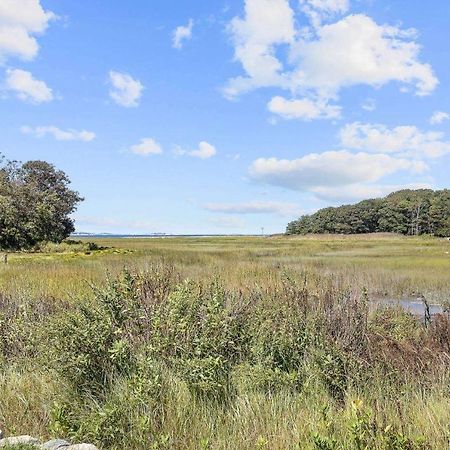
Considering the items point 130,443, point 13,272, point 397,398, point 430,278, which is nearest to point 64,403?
point 130,443

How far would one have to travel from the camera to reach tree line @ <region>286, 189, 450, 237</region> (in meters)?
114

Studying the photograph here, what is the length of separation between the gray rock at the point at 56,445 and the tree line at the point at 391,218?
108 meters

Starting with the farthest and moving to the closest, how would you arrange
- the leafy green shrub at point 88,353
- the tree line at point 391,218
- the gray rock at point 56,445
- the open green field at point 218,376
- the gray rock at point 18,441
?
1. the tree line at point 391,218
2. the leafy green shrub at point 88,353
3. the open green field at point 218,376
4. the gray rock at point 56,445
5. the gray rock at point 18,441

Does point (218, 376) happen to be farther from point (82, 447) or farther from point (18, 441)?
point (18, 441)

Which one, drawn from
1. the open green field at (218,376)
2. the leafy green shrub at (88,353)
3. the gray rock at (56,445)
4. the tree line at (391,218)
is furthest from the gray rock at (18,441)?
the tree line at (391,218)

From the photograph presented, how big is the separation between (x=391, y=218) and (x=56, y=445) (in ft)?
423

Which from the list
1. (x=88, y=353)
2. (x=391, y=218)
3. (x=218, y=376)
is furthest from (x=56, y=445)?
(x=391, y=218)

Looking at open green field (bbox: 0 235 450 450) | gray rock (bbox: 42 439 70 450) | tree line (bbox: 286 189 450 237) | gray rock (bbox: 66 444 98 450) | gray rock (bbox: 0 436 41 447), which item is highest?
tree line (bbox: 286 189 450 237)

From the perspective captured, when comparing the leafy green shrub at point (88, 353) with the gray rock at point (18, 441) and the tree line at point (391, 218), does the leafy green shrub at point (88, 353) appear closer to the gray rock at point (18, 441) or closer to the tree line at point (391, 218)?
the gray rock at point (18, 441)

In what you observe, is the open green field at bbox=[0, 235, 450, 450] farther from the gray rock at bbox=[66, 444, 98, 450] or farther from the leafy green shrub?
the gray rock at bbox=[66, 444, 98, 450]

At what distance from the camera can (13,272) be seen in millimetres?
17594

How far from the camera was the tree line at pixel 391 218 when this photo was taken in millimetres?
114312

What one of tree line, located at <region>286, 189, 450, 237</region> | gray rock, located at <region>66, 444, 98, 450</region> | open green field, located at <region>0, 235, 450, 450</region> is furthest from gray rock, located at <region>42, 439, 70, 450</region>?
tree line, located at <region>286, 189, 450, 237</region>

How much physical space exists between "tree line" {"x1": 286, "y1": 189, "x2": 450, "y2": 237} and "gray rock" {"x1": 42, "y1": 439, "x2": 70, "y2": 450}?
108 meters
